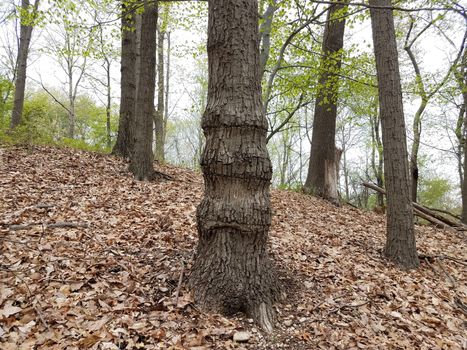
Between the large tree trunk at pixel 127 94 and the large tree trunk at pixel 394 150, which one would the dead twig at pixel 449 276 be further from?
the large tree trunk at pixel 127 94

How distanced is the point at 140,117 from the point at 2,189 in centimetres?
286

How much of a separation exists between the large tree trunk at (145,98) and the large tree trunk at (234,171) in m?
4.30

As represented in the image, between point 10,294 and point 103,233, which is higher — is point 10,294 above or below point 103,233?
below

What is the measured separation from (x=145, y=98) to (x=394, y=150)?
197 inches

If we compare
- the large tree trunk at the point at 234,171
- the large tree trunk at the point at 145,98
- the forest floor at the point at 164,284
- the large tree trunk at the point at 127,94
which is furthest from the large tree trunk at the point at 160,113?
the large tree trunk at the point at 234,171

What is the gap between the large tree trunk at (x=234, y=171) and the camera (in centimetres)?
253

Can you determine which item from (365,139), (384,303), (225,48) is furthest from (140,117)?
(365,139)

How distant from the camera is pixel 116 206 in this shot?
4.90 meters

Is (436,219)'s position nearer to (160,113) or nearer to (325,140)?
(325,140)

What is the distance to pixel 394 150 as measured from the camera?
13.7ft

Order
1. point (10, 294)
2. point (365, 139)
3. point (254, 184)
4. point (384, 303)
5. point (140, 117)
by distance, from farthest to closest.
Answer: point (365, 139) < point (140, 117) < point (384, 303) < point (254, 184) < point (10, 294)

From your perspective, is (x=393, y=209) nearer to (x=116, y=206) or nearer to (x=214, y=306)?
(x=214, y=306)

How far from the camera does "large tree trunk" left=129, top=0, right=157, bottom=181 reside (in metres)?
6.57

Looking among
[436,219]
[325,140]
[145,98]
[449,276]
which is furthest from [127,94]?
[436,219]
